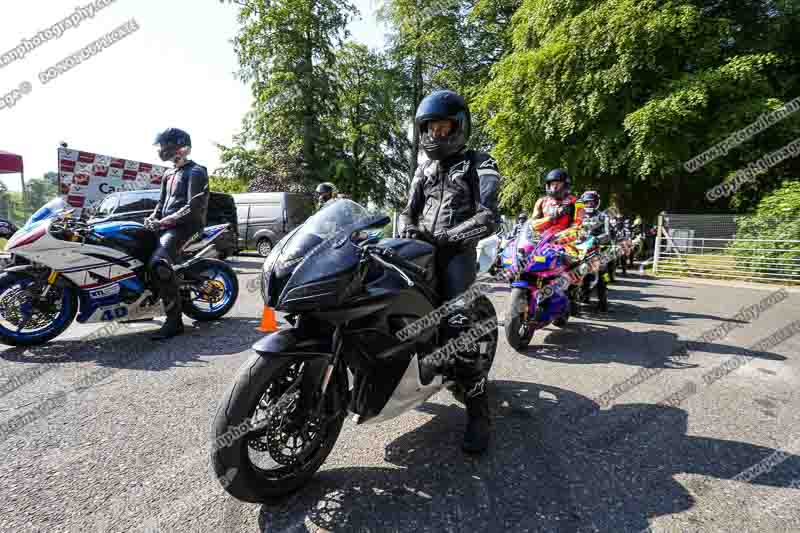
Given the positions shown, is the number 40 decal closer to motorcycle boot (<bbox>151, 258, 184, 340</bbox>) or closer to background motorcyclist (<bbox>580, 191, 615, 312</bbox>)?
motorcycle boot (<bbox>151, 258, 184, 340</bbox>)

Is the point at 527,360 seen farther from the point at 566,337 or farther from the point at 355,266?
the point at 355,266

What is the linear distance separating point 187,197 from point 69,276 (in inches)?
52.8

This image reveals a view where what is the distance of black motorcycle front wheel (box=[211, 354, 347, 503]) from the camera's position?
1735mm

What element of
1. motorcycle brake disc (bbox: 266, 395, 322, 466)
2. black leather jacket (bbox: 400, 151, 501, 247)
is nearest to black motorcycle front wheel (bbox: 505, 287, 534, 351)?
black leather jacket (bbox: 400, 151, 501, 247)

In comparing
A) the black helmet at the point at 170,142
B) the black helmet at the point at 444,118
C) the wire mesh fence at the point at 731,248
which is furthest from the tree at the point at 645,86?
the black helmet at the point at 170,142

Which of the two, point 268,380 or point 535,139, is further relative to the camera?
point 535,139

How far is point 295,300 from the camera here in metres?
1.77

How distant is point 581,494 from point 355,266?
5.10ft

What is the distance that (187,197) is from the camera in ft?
15.3

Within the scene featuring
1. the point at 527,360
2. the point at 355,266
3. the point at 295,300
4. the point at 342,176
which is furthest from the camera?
the point at 342,176

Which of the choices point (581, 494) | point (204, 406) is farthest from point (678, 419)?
point (204, 406)

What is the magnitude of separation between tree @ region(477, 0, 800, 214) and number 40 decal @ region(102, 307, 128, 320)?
1407 centimetres

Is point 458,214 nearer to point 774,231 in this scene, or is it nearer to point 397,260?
point 397,260

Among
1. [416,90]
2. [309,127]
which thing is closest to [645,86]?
[416,90]
